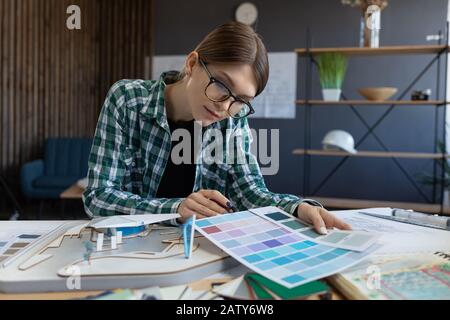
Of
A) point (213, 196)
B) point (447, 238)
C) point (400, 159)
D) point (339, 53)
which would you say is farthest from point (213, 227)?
point (400, 159)

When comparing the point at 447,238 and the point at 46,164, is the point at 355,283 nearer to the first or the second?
the point at 447,238

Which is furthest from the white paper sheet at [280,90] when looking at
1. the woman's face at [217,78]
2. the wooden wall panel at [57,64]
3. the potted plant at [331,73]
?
the woman's face at [217,78]

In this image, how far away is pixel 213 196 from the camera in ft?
2.31

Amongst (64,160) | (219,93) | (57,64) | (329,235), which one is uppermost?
(57,64)

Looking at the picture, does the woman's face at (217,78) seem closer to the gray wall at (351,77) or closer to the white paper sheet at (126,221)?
the white paper sheet at (126,221)

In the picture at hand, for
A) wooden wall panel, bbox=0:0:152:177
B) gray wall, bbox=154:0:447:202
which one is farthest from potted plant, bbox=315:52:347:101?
wooden wall panel, bbox=0:0:152:177

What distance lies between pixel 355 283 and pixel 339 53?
92.7 inches

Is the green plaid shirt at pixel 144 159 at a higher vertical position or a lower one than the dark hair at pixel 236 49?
lower

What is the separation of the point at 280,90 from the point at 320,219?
9.90 feet

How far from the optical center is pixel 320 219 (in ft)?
2.12

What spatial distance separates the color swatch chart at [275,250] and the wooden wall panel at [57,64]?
2.59 m

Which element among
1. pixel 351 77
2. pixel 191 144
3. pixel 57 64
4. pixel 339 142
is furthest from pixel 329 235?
pixel 57 64

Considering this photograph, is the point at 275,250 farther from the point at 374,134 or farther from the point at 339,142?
the point at 374,134

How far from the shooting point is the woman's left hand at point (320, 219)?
636 millimetres
